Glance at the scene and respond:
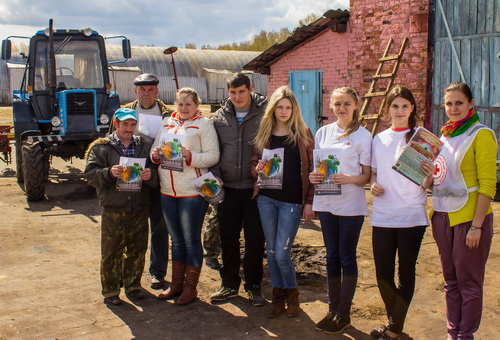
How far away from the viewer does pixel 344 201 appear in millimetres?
4031

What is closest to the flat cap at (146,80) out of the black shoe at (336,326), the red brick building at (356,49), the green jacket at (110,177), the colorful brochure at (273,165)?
the green jacket at (110,177)

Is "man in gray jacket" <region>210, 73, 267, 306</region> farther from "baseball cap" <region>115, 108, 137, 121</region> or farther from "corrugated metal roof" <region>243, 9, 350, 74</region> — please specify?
"corrugated metal roof" <region>243, 9, 350, 74</region>

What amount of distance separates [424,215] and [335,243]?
68 cm

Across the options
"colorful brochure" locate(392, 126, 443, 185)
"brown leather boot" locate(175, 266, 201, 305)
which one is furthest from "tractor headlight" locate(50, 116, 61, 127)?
"colorful brochure" locate(392, 126, 443, 185)

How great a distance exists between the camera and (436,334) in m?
4.12

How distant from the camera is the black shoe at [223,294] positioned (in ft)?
15.7

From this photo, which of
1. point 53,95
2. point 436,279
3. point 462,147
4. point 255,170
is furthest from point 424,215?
point 53,95

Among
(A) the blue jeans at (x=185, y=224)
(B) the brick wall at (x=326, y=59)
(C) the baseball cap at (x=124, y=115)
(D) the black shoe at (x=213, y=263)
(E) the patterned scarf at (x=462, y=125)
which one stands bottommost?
(D) the black shoe at (x=213, y=263)

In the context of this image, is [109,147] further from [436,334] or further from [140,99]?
[436,334]

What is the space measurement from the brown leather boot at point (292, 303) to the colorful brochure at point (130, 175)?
1.50 meters

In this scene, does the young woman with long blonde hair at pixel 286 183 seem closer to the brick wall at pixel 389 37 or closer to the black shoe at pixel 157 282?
the black shoe at pixel 157 282

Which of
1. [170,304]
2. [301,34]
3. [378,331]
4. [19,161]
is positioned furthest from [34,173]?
[378,331]

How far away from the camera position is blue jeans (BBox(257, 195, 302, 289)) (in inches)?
170

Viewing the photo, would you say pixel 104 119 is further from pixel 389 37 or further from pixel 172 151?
pixel 172 151
